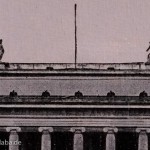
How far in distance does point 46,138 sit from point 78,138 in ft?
8.83

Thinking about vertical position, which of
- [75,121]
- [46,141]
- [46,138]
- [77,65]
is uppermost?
[77,65]

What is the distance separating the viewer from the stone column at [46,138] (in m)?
71.4

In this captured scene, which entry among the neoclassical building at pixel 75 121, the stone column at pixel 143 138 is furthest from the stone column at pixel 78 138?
the stone column at pixel 143 138

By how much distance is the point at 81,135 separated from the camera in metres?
71.6

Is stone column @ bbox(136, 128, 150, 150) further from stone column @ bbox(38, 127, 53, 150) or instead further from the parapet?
stone column @ bbox(38, 127, 53, 150)

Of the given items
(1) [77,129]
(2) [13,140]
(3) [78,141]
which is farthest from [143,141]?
(2) [13,140]

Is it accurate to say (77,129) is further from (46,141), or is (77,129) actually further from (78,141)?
(46,141)

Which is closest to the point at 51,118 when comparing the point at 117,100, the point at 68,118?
the point at 68,118

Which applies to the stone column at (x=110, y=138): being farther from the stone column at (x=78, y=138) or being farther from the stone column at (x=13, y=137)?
the stone column at (x=13, y=137)

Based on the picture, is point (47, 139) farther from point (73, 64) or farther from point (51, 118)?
point (73, 64)

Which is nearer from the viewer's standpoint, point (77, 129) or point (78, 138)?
point (78, 138)

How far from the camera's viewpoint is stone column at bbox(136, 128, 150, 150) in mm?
70875

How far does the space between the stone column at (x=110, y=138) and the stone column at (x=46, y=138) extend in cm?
470

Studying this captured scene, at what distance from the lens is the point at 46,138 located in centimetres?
7156
